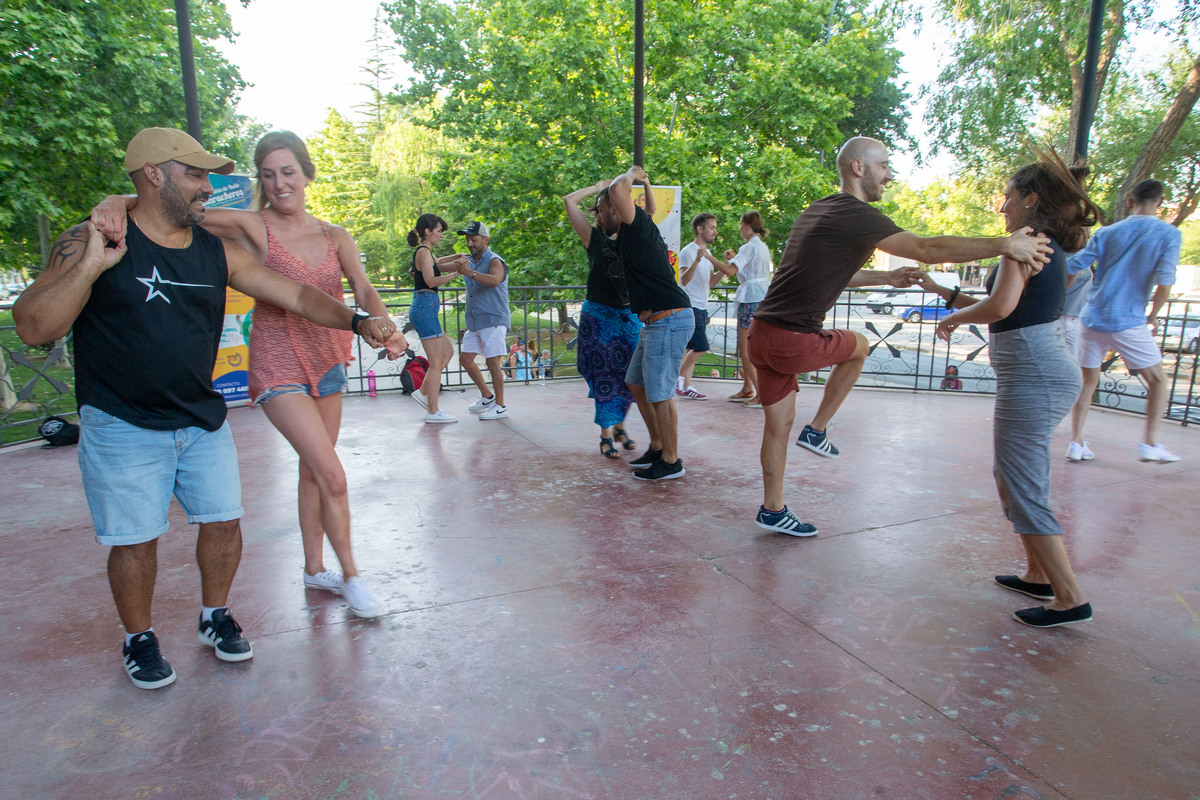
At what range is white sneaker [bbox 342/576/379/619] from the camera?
9.85 ft

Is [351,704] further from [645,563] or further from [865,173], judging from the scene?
[865,173]

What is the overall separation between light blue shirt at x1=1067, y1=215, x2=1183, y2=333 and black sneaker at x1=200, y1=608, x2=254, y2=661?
214 inches

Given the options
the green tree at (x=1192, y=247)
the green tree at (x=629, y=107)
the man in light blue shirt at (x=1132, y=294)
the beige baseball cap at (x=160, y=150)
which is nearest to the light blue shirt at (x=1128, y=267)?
the man in light blue shirt at (x=1132, y=294)

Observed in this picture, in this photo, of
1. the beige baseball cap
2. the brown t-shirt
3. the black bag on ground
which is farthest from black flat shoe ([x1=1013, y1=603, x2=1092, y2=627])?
the black bag on ground

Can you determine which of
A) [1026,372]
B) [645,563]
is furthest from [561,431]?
[1026,372]

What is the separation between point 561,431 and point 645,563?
300cm

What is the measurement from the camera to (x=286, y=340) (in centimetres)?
287

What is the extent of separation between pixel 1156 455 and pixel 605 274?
13.7ft

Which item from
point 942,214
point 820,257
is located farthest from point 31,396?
point 942,214

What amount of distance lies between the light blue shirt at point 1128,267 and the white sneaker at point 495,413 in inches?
187

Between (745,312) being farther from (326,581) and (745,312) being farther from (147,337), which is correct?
(147,337)

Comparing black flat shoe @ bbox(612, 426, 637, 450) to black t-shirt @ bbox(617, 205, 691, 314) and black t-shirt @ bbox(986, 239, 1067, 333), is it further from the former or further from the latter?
black t-shirt @ bbox(986, 239, 1067, 333)

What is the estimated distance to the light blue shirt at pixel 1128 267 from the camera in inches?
199

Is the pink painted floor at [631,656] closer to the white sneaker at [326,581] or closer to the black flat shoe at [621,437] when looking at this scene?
the white sneaker at [326,581]
